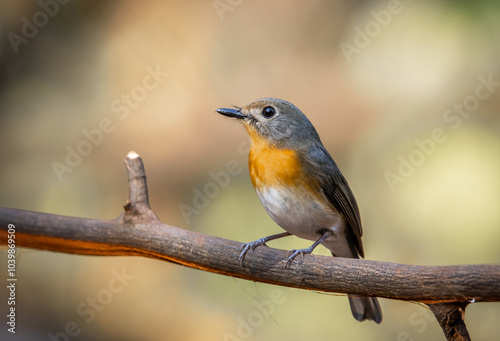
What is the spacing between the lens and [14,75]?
4.98m

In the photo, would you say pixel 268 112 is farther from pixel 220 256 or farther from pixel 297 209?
pixel 220 256

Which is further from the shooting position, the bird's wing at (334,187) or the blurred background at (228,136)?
the blurred background at (228,136)

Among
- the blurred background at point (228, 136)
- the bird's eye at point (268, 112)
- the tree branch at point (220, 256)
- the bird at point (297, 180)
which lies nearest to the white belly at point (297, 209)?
the bird at point (297, 180)

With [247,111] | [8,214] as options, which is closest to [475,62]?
[247,111]

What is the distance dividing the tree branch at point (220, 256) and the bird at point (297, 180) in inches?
9.7

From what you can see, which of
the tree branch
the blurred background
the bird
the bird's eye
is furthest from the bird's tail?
the blurred background

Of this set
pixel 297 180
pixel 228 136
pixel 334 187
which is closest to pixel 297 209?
pixel 297 180

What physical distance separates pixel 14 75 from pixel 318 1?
309cm

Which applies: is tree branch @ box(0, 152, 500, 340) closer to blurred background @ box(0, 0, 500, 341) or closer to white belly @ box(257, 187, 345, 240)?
white belly @ box(257, 187, 345, 240)

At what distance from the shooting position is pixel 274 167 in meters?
2.66

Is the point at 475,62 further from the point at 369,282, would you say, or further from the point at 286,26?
the point at 369,282

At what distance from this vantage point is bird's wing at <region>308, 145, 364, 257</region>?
9.09 feet

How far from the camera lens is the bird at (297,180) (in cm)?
266

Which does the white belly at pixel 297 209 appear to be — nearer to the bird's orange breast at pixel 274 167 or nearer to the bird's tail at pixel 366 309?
the bird's orange breast at pixel 274 167
